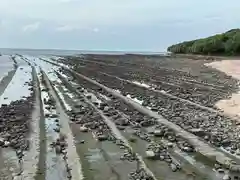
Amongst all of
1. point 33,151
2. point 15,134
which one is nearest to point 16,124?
point 15,134

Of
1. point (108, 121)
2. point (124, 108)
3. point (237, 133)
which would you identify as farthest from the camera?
point (124, 108)

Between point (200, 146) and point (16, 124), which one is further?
point (16, 124)

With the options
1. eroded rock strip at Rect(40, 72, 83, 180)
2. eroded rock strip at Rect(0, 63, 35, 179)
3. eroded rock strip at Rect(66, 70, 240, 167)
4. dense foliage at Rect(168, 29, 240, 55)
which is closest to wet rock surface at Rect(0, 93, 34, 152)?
eroded rock strip at Rect(0, 63, 35, 179)

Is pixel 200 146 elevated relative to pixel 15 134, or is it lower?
elevated

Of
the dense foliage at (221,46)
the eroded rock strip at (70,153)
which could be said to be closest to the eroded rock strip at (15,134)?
the eroded rock strip at (70,153)

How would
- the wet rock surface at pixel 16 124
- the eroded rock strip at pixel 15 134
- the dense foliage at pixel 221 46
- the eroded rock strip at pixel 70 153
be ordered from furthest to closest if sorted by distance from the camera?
the dense foliage at pixel 221 46, the wet rock surface at pixel 16 124, the eroded rock strip at pixel 15 134, the eroded rock strip at pixel 70 153

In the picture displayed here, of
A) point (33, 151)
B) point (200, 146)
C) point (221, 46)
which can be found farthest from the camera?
point (221, 46)

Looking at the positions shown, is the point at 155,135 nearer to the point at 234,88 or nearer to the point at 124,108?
the point at 124,108

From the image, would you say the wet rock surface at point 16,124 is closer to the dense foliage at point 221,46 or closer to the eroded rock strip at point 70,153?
the eroded rock strip at point 70,153

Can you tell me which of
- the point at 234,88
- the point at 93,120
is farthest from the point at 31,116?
the point at 234,88

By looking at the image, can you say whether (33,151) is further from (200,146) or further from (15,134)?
(200,146)

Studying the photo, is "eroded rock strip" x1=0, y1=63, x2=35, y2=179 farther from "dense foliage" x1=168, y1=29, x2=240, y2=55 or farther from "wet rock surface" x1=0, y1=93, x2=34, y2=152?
"dense foliage" x1=168, y1=29, x2=240, y2=55
